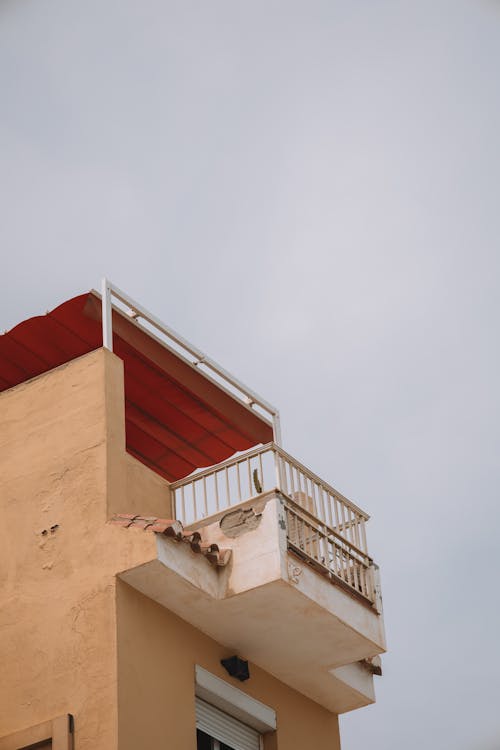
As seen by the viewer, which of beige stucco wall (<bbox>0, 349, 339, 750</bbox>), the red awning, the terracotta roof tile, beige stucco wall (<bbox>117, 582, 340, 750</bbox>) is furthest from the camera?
the red awning

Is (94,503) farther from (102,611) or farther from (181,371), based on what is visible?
(181,371)

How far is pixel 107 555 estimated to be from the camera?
16.7 meters

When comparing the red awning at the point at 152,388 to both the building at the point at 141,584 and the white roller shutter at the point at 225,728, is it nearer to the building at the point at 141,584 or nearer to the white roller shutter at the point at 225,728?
the building at the point at 141,584

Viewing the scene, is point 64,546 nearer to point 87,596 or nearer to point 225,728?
point 87,596

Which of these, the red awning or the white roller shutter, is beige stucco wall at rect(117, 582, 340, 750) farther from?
the red awning

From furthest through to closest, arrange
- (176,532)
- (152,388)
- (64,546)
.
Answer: (152,388), (64,546), (176,532)

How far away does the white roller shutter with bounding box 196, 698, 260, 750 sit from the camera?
17.3 metres

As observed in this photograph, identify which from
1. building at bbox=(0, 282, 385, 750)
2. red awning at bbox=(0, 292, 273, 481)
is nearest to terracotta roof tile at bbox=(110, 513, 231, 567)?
building at bbox=(0, 282, 385, 750)

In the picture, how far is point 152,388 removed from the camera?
807 inches

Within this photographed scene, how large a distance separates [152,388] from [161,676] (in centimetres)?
498

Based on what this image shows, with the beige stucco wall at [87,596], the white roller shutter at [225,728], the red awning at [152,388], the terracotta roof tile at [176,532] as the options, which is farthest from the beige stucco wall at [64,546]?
the white roller shutter at [225,728]

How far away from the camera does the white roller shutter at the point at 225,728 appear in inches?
682

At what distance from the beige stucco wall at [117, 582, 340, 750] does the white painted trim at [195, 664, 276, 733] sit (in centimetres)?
10

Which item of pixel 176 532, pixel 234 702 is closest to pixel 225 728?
pixel 234 702
